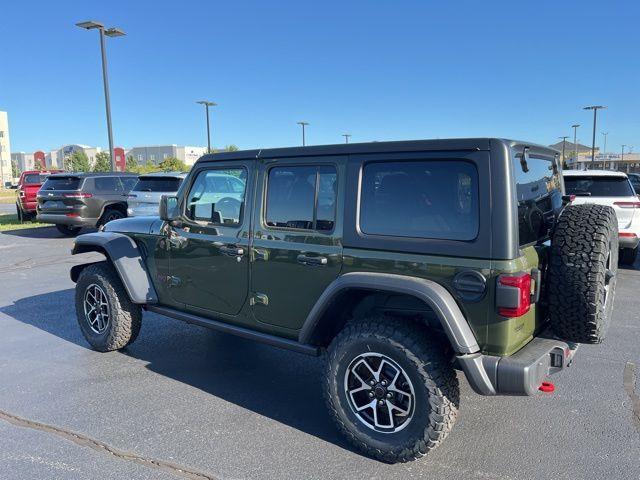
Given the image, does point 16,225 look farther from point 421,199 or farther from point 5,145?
point 5,145

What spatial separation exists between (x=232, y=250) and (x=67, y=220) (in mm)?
10444

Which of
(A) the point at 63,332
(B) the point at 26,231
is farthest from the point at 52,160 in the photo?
(A) the point at 63,332

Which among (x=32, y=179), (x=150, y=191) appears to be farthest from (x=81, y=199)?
(x=32, y=179)

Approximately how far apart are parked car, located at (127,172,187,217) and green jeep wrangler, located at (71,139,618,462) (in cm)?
850

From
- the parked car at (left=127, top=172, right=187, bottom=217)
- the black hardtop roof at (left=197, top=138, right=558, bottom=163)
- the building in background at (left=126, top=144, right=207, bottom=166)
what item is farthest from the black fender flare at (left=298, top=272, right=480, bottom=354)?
the building in background at (left=126, top=144, right=207, bottom=166)

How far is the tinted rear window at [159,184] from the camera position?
39.1 feet

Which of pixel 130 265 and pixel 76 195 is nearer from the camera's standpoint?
pixel 130 265

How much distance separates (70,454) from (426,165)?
2682 mm

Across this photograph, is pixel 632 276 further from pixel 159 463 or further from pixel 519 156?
pixel 159 463

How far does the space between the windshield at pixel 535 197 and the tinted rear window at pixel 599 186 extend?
4.70m

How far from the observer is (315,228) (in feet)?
10.6

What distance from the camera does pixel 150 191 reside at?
11.9m

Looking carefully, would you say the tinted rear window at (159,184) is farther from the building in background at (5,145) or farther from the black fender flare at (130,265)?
the building in background at (5,145)

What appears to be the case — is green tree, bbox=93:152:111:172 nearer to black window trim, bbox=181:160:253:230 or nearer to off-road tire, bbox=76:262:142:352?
off-road tire, bbox=76:262:142:352
